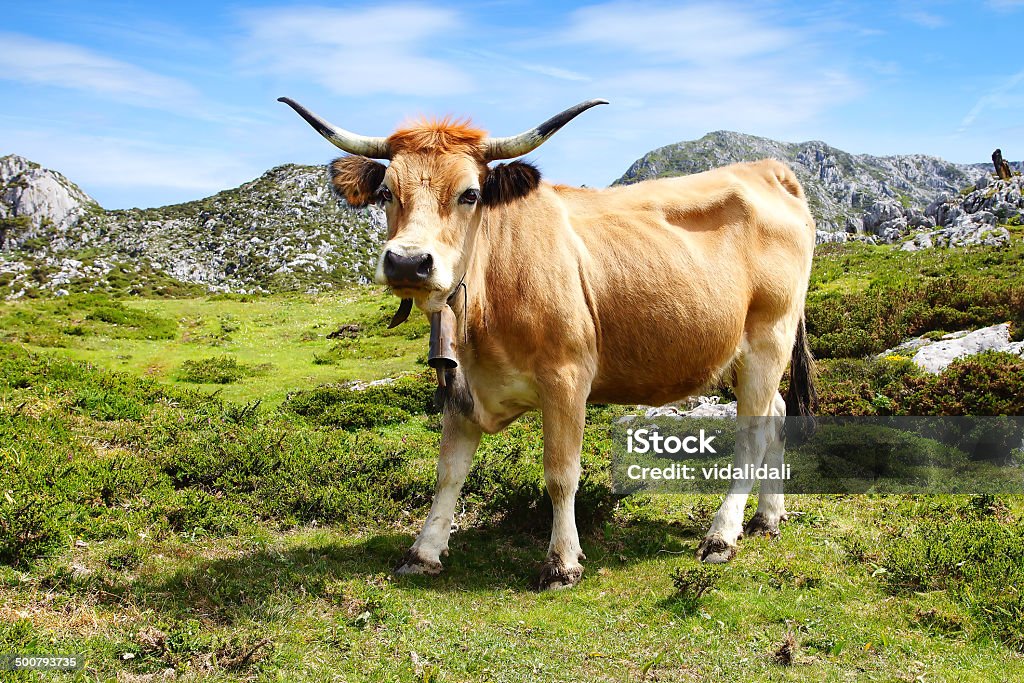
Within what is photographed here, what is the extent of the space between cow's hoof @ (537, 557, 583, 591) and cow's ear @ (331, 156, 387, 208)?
363 centimetres

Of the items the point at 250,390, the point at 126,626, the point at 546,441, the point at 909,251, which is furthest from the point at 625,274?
the point at 909,251

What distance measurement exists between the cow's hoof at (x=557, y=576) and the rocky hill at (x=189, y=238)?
50.1m

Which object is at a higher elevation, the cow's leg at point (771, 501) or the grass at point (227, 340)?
the grass at point (227, 340)

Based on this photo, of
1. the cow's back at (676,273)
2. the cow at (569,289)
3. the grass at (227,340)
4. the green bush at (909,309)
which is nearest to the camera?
the cow at (569,289)

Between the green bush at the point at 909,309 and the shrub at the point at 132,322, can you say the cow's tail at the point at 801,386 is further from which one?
the shrub at the point at 132,322

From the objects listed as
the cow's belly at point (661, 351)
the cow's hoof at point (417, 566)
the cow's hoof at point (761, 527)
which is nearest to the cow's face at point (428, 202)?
the cow's belly at point (661, 351)

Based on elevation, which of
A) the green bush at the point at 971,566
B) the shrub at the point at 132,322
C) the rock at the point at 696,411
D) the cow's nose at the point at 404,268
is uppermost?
the cow's nose at the point at 404,268

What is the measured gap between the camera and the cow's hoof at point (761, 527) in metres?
8.49

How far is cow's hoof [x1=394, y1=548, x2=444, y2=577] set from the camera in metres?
7.13

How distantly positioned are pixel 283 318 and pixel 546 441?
2524 cm

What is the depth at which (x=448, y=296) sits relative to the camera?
646cm

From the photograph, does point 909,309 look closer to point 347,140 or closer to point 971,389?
point 971,389

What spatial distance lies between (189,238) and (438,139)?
88.5 meters

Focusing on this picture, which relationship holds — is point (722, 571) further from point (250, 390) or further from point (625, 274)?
point (250, 390)
